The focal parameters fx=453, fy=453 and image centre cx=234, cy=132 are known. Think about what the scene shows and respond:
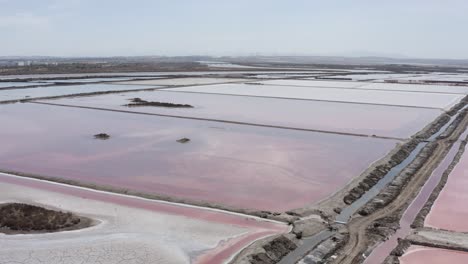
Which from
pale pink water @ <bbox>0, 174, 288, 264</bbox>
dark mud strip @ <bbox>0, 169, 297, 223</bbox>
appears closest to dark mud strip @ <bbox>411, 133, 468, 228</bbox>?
dark mud strip @ <bbox>0, 169, 297, 223</bbox>

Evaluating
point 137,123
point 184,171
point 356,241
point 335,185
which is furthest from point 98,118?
point 356,241

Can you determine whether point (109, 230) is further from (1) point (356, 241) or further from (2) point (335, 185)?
(2) point (335, 185)

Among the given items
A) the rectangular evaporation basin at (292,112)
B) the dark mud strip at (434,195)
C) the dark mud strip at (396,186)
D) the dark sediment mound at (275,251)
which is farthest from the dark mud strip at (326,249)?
the rectangular evaporation basin at (292,112)

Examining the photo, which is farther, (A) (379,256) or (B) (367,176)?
(B) (367,176)

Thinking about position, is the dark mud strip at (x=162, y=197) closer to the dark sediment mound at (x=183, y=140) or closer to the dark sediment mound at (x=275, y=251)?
the dark sediment mound at (x=275, y=251)

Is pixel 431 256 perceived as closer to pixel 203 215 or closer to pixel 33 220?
pixel 203 215
